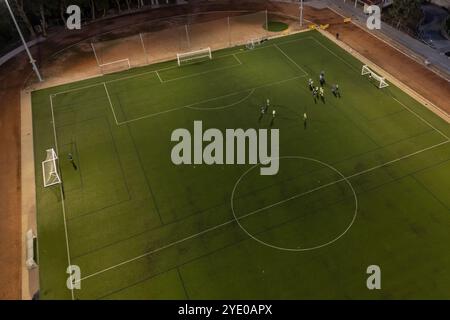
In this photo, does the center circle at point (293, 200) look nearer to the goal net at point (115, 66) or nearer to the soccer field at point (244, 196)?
the soccer field at point (244, 196)

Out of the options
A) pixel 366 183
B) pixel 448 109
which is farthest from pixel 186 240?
pixel 448 109

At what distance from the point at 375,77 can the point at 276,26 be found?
57.1 feet

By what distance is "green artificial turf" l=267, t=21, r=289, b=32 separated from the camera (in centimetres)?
4828

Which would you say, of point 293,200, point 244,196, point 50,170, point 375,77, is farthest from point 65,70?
point 375,77

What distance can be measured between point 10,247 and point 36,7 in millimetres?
35113

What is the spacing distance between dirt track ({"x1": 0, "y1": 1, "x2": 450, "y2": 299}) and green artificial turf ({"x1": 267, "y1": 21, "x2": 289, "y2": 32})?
3.88m

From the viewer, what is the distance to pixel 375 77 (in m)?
37.2

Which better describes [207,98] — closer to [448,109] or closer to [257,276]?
[257,276]

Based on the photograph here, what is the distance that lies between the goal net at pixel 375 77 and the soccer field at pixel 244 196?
793mm

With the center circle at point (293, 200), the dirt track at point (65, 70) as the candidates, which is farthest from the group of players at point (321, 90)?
the center circle at point (293, 200)

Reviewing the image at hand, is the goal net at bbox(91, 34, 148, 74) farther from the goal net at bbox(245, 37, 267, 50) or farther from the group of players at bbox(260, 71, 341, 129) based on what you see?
the group of players at bbox(260, 71, 341, 129)

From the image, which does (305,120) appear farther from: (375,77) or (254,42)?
(254,42)

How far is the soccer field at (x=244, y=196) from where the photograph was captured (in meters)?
22.1

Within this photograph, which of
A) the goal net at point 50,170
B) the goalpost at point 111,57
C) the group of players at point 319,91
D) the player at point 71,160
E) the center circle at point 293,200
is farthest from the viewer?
the goalpost at point 111,57
